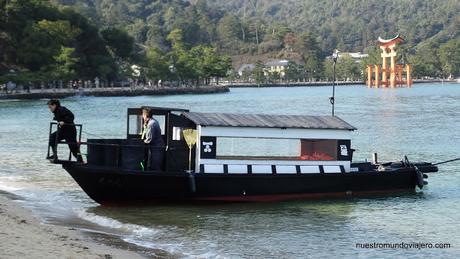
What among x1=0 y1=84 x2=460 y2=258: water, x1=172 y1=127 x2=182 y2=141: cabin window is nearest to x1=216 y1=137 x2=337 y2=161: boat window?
x1=0 y1=84 x2=460 y2=258: water

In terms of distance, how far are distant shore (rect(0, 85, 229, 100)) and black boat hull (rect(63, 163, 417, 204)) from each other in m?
88.8

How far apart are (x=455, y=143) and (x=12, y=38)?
85.7 meters

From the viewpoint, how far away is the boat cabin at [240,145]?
68.8ft

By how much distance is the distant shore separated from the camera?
359 ft

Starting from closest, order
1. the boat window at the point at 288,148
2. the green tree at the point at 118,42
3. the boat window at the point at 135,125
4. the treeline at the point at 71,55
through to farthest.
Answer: the boat window at the point at 135,125 → the boat window at the point at 288,148 → the treeline at the point at 71,55 → the green tree at the point at 118,42

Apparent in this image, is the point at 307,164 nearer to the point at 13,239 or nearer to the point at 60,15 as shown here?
the point at 13,239

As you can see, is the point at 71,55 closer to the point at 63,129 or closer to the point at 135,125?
the point at 135,125

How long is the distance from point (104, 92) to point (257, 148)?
351 feet

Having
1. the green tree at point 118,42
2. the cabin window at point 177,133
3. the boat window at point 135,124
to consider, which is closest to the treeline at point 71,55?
the green tree at point 118,42

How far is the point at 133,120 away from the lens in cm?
2203

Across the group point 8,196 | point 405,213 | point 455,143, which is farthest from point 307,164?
point 455,143

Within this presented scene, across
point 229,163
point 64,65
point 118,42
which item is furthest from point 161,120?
point 118,42

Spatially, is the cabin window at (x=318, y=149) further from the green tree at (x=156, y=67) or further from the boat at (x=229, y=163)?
the green tree at (x=156, y=67)

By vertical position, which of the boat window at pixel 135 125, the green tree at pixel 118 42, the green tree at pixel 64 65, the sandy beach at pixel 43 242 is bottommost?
the sandy beach at pixel 43 242
